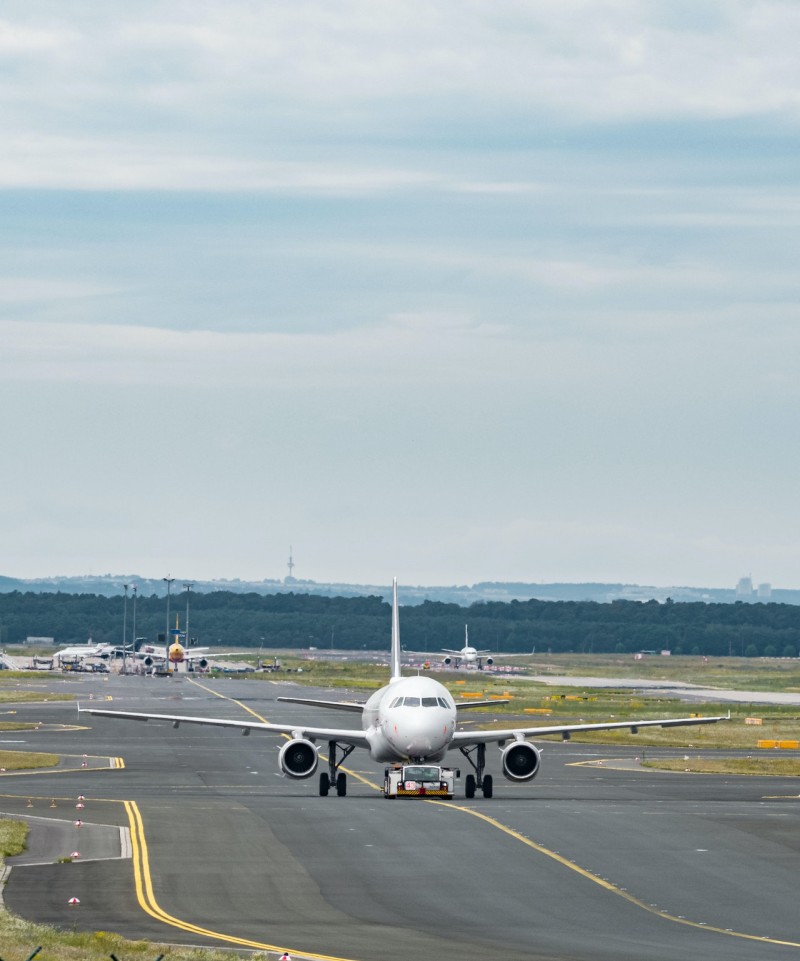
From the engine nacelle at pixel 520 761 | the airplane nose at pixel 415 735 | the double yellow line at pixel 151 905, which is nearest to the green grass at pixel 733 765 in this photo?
the engine nacelle at pixel 520 761

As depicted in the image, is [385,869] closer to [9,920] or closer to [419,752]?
[9,920]

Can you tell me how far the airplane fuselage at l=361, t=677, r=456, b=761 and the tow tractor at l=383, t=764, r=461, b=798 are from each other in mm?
484

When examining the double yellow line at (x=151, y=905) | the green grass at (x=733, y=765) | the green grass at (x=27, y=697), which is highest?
the green grass at (x=27, y=697)

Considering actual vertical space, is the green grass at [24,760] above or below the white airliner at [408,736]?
below

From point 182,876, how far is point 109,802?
1952 centimetres

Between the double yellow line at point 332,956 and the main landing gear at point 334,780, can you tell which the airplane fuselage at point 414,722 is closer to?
the double yellow line at point 332,956

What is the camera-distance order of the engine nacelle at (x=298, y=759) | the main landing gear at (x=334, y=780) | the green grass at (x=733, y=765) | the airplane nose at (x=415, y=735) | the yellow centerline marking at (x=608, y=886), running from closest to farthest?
1. the yellow centerline marking at (x=608, y=886)
2. the airplane nose at (x=415, y=735)
3. the engine nacelle at (x=298, y=759)
4. the main landing gear at (x=334, y=780)
5. the green grass at (x=733, y=765)

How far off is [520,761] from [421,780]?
388 cm

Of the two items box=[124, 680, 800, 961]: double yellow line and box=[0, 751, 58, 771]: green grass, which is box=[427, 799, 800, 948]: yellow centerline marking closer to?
box=[124, 680, 800, 961]: double yellow line

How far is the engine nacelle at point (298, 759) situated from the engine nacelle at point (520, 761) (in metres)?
6.80

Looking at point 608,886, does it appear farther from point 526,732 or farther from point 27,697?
point 27,697

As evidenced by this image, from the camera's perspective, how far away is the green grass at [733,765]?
264 feet

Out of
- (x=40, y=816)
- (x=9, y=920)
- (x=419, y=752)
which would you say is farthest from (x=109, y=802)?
(x=9, y=920)

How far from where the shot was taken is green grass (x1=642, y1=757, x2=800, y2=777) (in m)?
80.6
